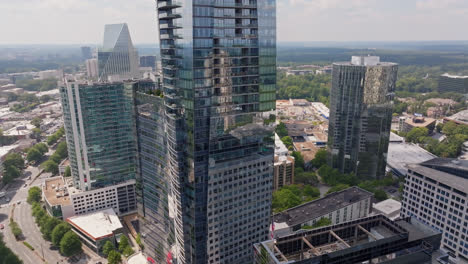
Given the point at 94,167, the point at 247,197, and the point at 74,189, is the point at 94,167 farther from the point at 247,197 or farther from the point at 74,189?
the point at 247,197

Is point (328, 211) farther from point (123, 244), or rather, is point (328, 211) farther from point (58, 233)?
point (58, 233)

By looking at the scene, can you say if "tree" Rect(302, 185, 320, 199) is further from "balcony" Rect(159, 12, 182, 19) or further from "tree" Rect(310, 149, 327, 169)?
"balcony" Rect(159, 12, 182, 19)

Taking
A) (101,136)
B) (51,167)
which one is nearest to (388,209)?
(101,136)

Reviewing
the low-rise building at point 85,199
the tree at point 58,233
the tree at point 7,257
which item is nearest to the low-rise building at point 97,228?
the tree at point 58,233

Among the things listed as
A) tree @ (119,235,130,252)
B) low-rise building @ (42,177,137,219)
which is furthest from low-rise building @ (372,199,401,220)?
low-rise building @ (42,177,137,219)

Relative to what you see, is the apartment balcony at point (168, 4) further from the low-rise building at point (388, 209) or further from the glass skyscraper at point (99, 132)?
the low-rise building at point (388, 209)

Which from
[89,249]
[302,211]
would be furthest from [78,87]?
[302,211]
